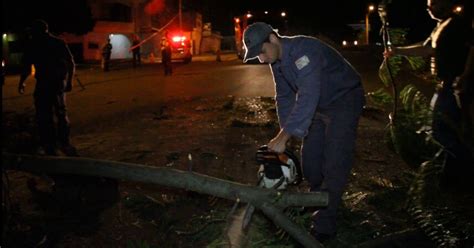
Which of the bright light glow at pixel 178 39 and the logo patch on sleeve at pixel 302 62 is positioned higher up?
the bright light glow at pixel 178 39

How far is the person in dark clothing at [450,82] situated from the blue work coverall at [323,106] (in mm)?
953

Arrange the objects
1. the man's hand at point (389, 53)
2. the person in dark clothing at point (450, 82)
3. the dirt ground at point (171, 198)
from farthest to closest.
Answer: the man's hand at point (389, 53) → the person in dark clothing at point (450, 82) → the dirt ground at point (171, 198)

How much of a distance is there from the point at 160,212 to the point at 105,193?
83 cm

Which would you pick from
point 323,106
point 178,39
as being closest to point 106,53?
point 178,39

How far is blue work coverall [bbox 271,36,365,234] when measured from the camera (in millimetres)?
3189

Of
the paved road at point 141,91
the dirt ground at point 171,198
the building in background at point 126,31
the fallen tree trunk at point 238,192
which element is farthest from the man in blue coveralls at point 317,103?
the building in background at point 126,31

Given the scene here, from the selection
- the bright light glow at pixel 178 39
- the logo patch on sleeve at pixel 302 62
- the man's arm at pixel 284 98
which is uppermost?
the bright light glow at pixel 178 39

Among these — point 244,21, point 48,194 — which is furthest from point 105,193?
point 244,21

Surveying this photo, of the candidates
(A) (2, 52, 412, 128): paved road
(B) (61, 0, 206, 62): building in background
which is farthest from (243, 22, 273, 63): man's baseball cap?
(B) (61, 0, 206, 62): building in background

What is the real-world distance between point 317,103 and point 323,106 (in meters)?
0.32

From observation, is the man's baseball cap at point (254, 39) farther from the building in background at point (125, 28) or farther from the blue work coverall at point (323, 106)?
the building in background at point (125, 28)

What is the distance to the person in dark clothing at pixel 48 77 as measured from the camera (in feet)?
20.7

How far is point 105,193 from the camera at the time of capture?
493cm

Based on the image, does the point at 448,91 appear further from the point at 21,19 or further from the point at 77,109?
the point at 21,19
